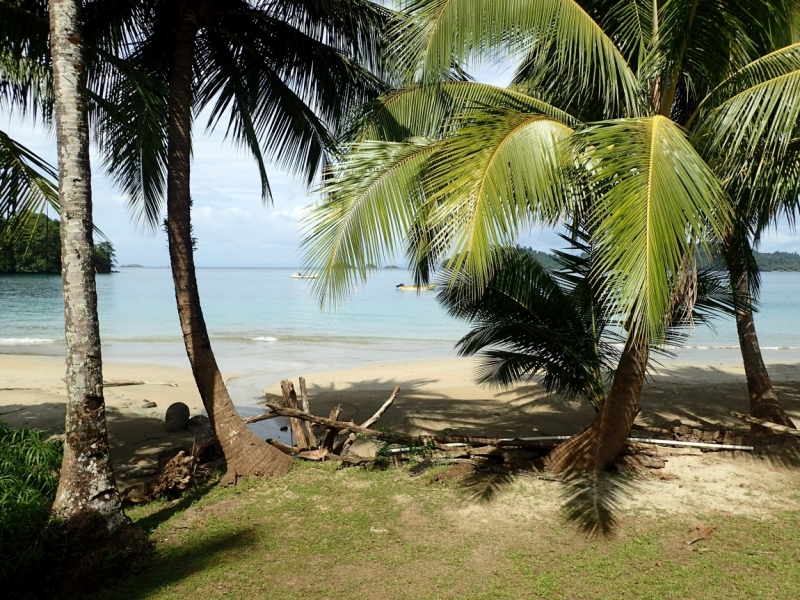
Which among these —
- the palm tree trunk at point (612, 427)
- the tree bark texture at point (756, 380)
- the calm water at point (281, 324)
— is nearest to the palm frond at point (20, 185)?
the palm tree trunk at point (612, 427)

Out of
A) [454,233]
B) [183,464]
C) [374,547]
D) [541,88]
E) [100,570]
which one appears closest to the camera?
[454,233]

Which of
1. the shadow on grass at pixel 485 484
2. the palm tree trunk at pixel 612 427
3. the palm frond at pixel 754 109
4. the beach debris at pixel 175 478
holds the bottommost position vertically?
the shadow on grass at pixel 485 484

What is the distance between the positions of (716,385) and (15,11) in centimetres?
1288

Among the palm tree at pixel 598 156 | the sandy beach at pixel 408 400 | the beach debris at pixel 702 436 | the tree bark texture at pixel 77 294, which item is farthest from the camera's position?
the sandy beach at pixel 408 400

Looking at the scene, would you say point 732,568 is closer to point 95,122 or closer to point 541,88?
point 541,88

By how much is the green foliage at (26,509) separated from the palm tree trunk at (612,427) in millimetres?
4273

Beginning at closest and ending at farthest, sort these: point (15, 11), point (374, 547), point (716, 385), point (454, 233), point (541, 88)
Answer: point (454, 233), point (374, 547), point (15, 11), point (541, 88), point (716, 385)

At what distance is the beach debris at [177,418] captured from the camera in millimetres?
8524

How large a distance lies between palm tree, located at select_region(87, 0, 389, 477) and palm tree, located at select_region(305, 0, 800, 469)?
6.40ft

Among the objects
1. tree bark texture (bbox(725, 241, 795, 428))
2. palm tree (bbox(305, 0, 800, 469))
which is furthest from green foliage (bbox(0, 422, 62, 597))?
tree bark texture (bbox(725, 241, 795, 428))

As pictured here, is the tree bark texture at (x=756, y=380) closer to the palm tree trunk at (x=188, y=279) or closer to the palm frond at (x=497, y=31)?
the palm frond at (x=497, y=31)

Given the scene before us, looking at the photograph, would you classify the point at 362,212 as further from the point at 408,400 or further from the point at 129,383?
the point at 129,383

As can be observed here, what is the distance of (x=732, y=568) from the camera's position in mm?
4129

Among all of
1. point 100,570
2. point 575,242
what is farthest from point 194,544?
point 575,242
